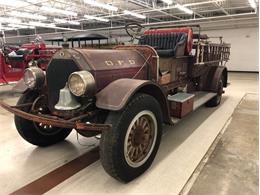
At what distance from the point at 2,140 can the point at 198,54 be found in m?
3.57

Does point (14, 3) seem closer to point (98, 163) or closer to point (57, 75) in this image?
point (57, 75)

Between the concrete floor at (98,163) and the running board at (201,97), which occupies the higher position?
the running board at (201,97)

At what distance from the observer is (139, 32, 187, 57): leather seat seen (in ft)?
11.6

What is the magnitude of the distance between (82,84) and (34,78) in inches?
32.2

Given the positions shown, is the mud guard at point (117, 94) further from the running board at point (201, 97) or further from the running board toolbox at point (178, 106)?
the running board at point (201, 97)

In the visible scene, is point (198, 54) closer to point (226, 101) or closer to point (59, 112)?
point (226, 101)

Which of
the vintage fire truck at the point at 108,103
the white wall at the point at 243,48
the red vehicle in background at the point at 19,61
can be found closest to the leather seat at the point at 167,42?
the vintage fire truck at the point at 108,103

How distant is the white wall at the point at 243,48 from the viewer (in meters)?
13.2

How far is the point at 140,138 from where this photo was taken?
2213 millimetres

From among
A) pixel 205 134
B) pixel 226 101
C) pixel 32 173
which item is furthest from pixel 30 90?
pixel 226 101

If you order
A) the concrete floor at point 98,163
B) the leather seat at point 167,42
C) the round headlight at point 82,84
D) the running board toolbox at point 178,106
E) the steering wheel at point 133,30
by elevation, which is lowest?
the concrete floor at point 98,163

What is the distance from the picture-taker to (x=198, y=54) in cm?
404

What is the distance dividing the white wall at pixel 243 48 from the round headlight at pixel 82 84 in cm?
1377

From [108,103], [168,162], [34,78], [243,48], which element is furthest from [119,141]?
[243,48]
